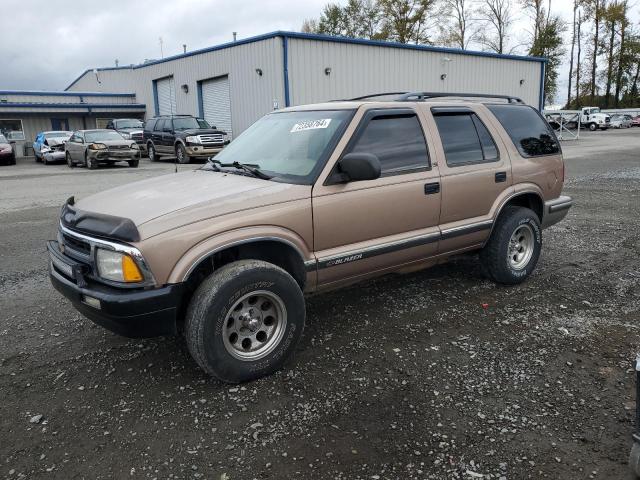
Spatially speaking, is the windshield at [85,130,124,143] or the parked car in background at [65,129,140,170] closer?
the parked car in background at [65,129,140,170]

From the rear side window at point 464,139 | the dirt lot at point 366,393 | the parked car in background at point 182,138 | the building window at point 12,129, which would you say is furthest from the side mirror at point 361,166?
the building window at point 12,129

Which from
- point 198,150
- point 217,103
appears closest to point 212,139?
point 198,150

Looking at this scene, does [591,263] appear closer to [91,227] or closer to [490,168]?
[490,168]

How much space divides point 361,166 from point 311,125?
31.1 inches

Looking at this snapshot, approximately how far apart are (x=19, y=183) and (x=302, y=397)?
15818 mm

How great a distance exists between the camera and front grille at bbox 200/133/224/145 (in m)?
20.3

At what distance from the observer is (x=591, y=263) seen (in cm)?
587

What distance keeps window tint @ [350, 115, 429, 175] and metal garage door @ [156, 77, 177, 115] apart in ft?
94.4

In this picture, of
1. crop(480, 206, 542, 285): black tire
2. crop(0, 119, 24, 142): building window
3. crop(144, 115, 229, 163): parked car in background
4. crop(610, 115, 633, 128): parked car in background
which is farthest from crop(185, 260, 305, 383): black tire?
crop(610, 115, 633, 128): parked car in background

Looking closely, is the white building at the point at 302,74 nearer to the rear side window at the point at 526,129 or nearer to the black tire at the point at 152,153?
the black tire at the point at 152,153

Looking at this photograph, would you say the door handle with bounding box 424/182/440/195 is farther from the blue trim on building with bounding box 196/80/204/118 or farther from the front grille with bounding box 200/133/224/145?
the blue trim on building with bounding box 196/80/204/118

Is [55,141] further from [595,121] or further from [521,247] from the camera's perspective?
[595,121]

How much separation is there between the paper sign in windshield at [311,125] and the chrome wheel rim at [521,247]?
2.30 meters

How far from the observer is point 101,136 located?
20.6 meters
